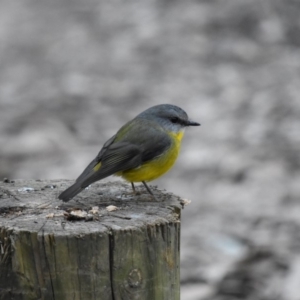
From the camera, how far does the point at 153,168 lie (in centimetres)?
502

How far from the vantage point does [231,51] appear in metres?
11.1

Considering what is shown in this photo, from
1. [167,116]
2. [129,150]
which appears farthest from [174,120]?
[129,150]

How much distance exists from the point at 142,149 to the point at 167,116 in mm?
458

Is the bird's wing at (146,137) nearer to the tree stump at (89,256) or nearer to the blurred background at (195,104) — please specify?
the tree stump at (89,256)

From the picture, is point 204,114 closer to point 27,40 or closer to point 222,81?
point 222,81

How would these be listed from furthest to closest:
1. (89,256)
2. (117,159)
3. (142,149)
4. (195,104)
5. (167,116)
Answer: (195,104) → (167,116) → (142,149) → (117,159) → (89,256)

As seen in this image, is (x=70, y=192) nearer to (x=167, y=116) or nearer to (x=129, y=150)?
(x=129, y=150)

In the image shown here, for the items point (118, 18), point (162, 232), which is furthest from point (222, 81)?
point (162, 232)

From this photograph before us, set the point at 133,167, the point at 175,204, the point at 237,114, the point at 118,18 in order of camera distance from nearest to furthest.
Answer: the point at 175,204 < the point at 133,167 < the point at 237,114 < the point at 118,18

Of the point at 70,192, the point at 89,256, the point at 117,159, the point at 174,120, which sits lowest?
the point at 89,256

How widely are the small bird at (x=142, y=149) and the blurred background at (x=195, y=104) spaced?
162 centimetres

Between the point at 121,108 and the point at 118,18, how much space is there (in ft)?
8.88

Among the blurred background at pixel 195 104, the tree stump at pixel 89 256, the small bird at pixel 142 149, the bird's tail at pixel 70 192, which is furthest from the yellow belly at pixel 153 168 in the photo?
the blurred background at pixel 195 104

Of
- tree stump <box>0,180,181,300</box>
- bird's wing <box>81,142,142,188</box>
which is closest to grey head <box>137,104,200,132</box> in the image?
bird's wing <box>81,142,142,188</box>
